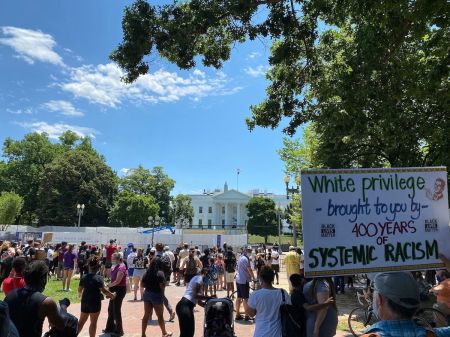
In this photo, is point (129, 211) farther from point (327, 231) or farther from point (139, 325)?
point (327, 231)

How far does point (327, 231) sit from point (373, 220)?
47cm

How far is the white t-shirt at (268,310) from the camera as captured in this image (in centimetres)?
498

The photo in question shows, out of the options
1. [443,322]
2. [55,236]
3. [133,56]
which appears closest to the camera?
[443,322]

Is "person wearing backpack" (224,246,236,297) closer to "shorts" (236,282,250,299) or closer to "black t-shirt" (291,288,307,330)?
"shorts" (236,282,250,299)

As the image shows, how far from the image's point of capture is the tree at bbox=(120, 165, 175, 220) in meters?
95.5

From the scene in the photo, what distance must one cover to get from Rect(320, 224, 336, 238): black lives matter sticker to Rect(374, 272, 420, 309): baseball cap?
1368 mm

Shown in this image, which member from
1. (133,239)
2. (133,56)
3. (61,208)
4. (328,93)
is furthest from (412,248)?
(61,208)

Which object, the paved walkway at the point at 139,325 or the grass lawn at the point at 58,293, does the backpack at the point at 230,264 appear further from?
the grass lawn at the point at 58,293

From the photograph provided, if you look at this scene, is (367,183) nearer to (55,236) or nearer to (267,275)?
(267,275)

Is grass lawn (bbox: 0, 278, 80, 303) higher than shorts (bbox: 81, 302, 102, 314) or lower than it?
lower

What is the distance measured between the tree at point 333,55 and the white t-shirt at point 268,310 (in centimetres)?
502

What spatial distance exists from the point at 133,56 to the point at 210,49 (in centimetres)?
240

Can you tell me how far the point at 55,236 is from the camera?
39156 millimetres

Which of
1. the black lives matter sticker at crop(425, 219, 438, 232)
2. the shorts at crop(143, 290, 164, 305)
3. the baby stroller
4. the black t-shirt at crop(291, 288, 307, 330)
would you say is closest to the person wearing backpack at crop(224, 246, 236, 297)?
the shorts at crop(143, 290, 164, 305)
